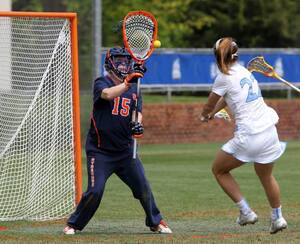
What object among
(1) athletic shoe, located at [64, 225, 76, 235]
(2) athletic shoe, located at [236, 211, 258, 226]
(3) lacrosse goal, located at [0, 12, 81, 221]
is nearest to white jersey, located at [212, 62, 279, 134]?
(2) athletic shoe, located at [236, 211, 258, 226]

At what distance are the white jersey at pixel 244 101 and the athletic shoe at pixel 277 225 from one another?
93 centimetres

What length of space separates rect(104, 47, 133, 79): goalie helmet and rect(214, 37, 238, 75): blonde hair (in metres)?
0.93

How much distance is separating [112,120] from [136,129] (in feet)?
1.11

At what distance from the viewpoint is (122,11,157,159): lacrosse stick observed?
9969 mm

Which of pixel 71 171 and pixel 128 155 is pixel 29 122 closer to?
pixel 71 171

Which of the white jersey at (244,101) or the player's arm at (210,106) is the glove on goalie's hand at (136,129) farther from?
the white jersey at (244,101)

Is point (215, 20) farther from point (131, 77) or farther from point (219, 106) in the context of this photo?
point (131, 77)

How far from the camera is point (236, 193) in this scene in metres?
9.97

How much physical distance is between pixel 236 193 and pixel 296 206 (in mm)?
3034

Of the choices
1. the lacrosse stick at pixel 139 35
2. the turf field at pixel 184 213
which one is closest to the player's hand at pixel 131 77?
the lacrosse stick at pixel 139 35

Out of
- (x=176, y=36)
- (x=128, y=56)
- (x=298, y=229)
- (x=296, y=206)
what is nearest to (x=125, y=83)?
(x=128, y=56)

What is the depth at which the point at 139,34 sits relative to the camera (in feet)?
33.1

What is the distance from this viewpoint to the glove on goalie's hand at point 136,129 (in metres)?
9.83

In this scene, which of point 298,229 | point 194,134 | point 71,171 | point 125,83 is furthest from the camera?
point 194,134
